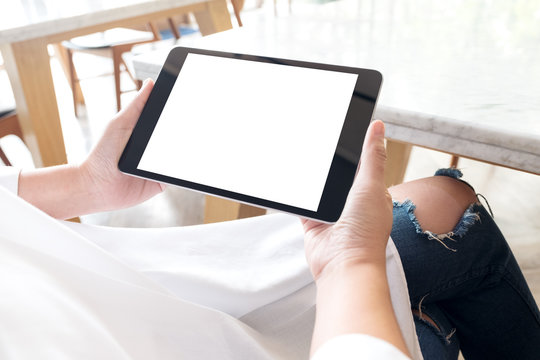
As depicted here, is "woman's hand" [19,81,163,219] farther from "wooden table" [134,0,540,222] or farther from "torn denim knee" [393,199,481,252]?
"torn denim knee" [393,199,481,252]

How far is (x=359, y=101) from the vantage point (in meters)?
0.48

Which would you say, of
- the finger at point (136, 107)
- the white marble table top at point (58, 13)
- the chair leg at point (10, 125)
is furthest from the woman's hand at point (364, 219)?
the chair leg at point (10, 125)

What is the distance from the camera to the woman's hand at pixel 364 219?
1.40ft

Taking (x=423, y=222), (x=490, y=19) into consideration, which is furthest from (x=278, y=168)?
(x=490, y=19)

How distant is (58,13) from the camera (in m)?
1.14

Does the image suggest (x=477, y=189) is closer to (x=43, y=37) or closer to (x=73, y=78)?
(x=43, y=37)

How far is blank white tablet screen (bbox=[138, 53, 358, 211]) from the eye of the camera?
474 millimetres

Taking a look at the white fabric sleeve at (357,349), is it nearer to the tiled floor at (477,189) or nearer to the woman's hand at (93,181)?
the woman's hand at (93,181)

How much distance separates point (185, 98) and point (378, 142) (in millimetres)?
235

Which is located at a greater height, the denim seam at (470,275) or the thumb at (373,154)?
the thumb at (373,154)

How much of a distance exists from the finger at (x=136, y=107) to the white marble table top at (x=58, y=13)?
0.66m

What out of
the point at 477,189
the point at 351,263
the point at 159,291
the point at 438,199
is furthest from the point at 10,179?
the point at 477,189

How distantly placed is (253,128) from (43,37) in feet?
2.78

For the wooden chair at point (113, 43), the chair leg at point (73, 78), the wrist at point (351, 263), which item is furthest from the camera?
the chair leg at point (73, 78)
